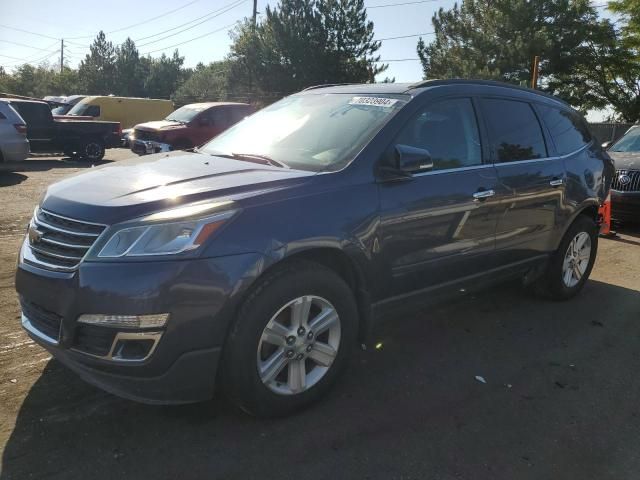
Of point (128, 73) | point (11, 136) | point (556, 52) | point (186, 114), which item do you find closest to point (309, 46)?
point (556, 52)

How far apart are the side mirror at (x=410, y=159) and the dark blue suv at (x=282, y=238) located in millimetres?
11

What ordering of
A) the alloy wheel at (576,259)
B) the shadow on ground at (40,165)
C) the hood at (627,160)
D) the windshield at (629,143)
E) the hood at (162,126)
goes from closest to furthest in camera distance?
the alloy wheel at (576,259), the hood at (627,160), the windshield at (629,143), the shadow on ground at (40,165), the hood at (162,126)

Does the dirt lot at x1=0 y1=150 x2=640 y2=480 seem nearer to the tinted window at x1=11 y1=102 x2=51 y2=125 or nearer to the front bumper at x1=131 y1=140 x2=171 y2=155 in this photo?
the front bumper at x1=131 y1=140 x2=171 y2=155

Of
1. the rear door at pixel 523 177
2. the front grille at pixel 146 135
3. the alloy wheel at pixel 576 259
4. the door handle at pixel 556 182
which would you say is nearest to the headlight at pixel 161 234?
the rear door at pixel 523 177

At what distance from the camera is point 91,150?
52.9 feet

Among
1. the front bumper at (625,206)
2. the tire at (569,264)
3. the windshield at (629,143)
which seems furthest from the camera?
the windshield at (629,143)

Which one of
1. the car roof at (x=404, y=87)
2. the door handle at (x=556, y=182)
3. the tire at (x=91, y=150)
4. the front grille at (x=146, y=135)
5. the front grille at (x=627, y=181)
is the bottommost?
the tire at (x=91, y=150)

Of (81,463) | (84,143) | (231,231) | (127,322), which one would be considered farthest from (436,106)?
(84,143)

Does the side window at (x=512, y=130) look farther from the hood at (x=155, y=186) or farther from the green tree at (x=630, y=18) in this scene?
the green tree at (x=630, y=18)

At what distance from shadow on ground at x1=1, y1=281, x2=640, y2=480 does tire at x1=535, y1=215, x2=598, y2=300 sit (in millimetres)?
1022

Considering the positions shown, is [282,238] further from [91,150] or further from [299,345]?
[91,150]

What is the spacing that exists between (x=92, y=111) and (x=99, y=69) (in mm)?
51492

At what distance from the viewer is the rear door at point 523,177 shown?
4.09m

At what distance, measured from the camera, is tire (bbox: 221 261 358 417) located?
105 inches
